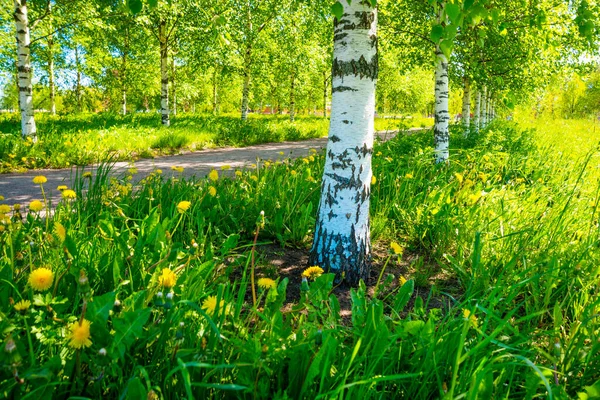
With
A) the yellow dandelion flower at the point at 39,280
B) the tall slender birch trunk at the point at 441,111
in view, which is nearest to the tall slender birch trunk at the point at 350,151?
the yellow dandelion flower at the point at 39,280

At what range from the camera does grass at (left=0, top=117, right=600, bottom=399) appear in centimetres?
120

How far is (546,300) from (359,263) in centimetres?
116

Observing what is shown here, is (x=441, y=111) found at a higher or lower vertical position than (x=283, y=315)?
higher

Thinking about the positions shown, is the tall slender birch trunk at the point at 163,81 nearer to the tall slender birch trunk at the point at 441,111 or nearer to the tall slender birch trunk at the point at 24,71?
the tall slender birch trunk at the point at 24,71

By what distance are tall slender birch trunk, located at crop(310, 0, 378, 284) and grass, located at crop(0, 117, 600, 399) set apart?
46cm

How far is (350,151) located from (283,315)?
1226mm

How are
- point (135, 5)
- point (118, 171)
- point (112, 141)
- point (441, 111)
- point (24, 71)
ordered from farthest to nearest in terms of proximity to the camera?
point (112, 141)
point (24, 71)
point (118, 171)
point (441, 111)
point (135, 5)

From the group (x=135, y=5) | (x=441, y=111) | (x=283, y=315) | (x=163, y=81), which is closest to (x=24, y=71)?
(x=163, y=81)

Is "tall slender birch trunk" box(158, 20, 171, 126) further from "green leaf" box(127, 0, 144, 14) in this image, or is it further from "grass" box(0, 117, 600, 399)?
"green leaf" box(127, 0, 144, 14)

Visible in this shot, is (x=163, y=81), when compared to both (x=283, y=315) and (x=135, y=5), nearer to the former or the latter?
(x=135, y=5)

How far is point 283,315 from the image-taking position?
2.17m

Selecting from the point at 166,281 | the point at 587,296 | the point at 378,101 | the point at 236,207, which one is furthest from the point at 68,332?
the point at 378,101

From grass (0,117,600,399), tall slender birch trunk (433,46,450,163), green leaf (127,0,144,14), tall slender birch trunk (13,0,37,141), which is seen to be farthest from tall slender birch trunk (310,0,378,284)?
tall slender birch trunk (13,0,37,141)

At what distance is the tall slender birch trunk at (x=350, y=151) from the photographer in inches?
101
